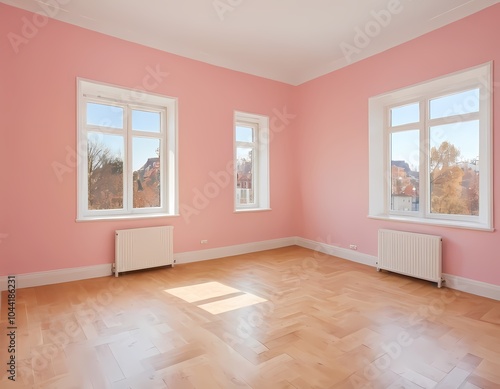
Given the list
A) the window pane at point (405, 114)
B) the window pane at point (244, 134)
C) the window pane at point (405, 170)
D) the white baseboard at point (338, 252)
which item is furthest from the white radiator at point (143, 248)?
the window pane at point (405, 114)

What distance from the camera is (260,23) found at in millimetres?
4254

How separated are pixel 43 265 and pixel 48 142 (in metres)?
1.60

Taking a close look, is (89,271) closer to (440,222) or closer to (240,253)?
(240,253)

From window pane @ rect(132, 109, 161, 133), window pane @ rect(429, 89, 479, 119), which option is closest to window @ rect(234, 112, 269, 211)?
window pane @ rect(132, 109, 161, 133)

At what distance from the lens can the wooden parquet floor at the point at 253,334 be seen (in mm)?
2037

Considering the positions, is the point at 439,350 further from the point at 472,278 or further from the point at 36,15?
the point at 36,15

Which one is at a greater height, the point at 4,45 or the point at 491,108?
the point at 4,45

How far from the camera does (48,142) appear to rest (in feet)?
12.9

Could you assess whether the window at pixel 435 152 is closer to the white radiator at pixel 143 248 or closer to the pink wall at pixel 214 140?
the pink wall at pixel 214 140

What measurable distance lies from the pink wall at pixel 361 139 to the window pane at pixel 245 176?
1.07 metres

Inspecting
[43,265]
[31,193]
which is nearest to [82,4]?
[31,193]

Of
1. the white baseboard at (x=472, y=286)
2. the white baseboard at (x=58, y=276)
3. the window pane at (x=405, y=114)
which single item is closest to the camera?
the white baseboard at (x=472, y=286)

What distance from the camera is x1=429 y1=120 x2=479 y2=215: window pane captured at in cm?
398

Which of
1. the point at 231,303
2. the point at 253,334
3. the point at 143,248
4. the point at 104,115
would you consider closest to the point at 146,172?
the point at 104,115
